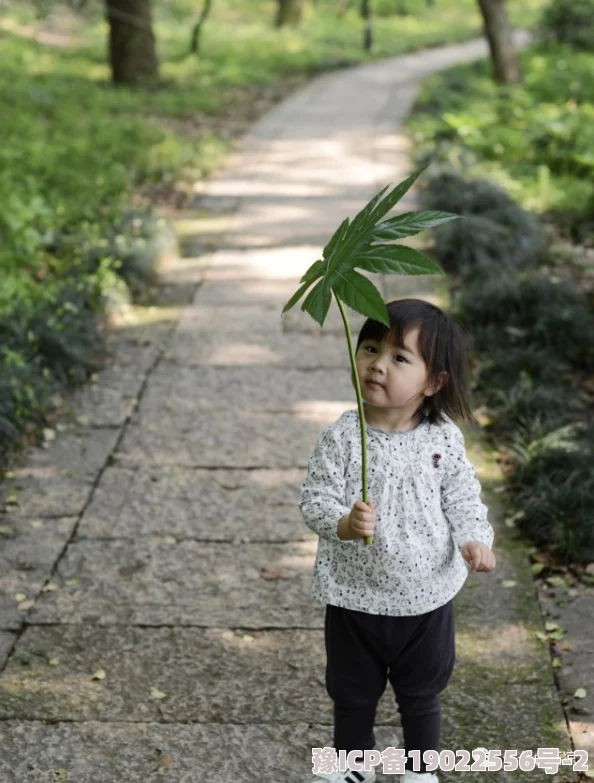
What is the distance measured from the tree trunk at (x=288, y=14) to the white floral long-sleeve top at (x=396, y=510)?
77.5ft

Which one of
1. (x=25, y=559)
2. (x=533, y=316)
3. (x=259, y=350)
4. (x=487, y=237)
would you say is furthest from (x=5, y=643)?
(x=487, y=237)

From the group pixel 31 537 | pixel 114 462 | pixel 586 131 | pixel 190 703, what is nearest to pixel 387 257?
pixel 190 703

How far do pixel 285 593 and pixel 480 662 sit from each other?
75 cm

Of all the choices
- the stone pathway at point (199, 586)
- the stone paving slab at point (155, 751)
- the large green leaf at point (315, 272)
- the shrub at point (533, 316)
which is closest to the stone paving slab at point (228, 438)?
the stone pathway at point (199, 586)

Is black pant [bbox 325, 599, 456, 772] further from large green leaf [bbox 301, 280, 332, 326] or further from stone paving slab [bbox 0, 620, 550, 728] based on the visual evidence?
large green leaf [bbox 301, 280, 332, 326]

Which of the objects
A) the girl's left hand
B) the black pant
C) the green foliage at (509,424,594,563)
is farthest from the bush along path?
the girl's left hand

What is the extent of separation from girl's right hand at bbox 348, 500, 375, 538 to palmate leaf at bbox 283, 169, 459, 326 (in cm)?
47

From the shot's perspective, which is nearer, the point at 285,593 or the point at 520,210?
the point at 285,593

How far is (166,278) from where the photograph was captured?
697 centimetres

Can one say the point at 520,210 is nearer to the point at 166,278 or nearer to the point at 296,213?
the point at 296,213

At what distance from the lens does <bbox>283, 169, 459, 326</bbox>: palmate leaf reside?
1850 mm

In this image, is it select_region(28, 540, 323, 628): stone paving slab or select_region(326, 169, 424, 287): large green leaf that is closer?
select_region(326, 169, 424, 287): large green leaf

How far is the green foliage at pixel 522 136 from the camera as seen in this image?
9.01 m

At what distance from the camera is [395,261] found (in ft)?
6.19
